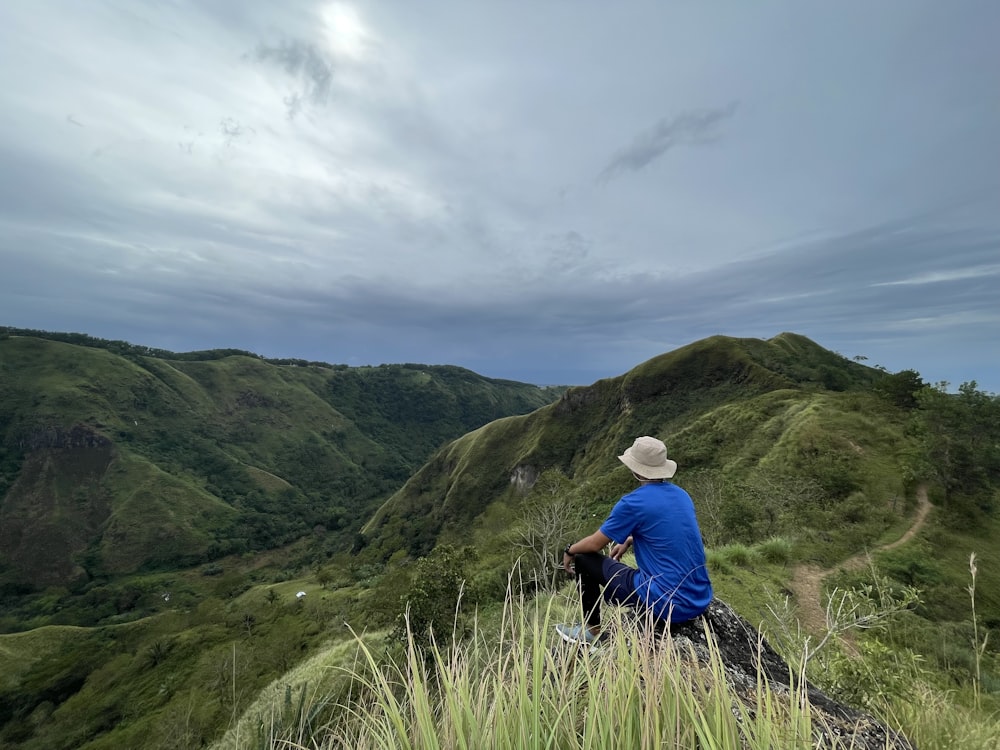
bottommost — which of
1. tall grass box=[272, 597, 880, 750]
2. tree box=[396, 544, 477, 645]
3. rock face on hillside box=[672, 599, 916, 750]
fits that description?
tree box=[396, 544, 477, 645]

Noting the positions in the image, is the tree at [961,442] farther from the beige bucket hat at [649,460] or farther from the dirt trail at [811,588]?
the beige bucket hat at [649,460]

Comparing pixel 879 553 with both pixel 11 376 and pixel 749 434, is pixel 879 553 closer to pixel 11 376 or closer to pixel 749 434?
pixel 749 434

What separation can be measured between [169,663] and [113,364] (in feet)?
596

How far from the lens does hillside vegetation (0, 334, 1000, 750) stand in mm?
7531

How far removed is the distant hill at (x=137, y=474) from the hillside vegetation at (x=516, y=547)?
117 cm

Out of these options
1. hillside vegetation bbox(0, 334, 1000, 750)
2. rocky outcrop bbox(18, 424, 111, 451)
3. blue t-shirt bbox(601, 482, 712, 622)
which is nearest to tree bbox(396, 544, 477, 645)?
hillside vegetation bbox(0, 334, 1000, 750)

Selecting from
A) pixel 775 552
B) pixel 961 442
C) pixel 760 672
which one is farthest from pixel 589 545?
pixel 961 442

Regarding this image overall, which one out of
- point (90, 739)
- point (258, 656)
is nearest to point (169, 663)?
point (90, 739)

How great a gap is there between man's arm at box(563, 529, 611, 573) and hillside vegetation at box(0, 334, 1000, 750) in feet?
2.04

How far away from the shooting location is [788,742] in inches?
60.7

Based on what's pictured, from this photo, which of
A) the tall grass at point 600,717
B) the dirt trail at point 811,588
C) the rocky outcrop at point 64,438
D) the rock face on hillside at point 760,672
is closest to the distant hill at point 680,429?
the dirt trail at point 811,588

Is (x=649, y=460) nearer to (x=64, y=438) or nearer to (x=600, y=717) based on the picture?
(x=600, y=717)

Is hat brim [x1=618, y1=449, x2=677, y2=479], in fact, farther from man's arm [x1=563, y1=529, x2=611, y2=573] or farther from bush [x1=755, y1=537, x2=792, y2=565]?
bush [x1=755, y1=537, x2=792, y2=565]

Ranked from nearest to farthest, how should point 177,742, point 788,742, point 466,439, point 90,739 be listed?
point 788,742, point 177,742, point 90,739, point 466,439
